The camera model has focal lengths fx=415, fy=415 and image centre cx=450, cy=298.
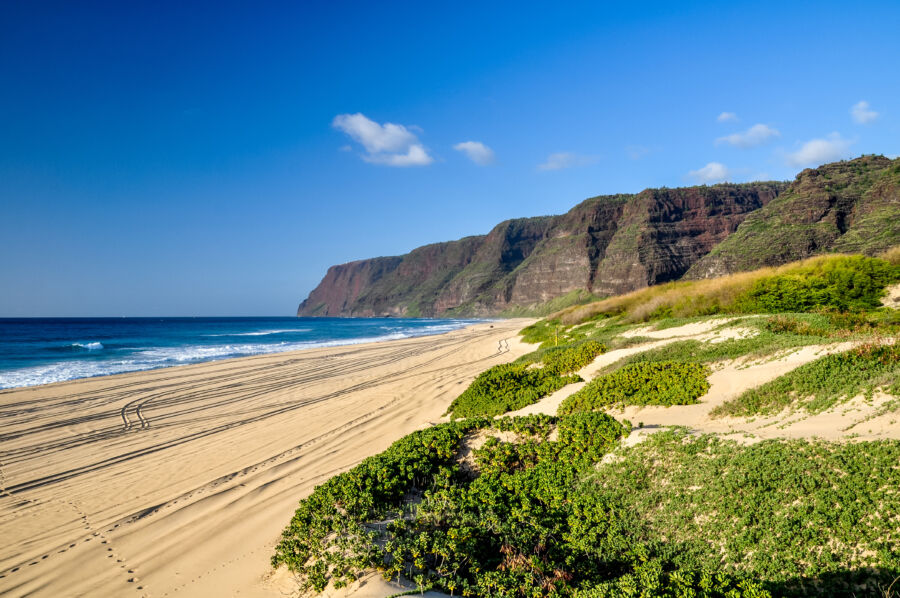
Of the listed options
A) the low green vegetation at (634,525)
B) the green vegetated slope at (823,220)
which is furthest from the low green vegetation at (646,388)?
the green vegetated slope at (823,220)

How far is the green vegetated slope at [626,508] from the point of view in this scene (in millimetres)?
4176

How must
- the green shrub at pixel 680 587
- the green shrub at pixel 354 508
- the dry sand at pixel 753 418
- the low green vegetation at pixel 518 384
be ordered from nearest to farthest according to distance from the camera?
the green shrub at pixel 680 587 < the green shrub at pixel 354 508 < the dry sand at pixel 753 418 < the low green vegetation at pixel 518 384

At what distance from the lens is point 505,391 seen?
13516 mm

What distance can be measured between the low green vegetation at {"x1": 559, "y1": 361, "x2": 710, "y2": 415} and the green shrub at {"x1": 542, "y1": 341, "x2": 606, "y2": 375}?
3314 millimetres

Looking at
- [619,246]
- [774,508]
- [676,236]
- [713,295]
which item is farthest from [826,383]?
[676,236]

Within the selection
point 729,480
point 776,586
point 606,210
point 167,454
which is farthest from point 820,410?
point 606,210

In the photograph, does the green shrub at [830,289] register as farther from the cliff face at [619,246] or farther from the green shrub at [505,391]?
the cliff face at [619,246]

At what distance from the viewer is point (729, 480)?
5484 millimetres

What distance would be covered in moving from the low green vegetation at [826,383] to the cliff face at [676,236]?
1639 inches

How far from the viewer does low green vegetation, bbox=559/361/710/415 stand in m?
9.74

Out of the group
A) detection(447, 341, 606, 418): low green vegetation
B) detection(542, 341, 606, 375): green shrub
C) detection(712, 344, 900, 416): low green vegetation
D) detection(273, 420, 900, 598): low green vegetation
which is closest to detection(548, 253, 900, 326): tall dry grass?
detection(542, 341, 606, 375): green shrub

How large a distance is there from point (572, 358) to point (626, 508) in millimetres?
10120

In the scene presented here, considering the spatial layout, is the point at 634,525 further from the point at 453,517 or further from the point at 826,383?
the point at 826,383

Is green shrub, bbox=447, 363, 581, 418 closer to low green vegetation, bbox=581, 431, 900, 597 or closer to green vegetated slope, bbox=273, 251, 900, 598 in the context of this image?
green vegetated slope, bbox=273, 251, 900, 598
